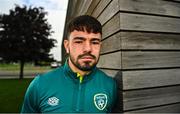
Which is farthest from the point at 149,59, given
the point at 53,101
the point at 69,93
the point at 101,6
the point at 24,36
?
the point at 24,36

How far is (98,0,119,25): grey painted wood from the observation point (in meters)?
2.26

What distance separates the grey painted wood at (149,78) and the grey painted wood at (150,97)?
0.05m

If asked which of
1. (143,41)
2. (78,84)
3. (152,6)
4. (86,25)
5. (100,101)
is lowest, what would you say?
(100,101)

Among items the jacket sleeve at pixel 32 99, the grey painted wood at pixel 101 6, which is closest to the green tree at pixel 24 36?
the grey painted wood at pixel 101 6

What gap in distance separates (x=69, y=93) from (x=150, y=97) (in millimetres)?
724

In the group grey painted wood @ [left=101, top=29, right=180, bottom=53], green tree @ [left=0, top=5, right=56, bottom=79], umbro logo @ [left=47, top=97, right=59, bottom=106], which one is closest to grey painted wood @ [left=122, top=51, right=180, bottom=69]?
grey painted wood @ [left=101, top=29, right=180, bottom=53]

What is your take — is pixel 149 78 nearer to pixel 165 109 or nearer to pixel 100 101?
pixel 165 109

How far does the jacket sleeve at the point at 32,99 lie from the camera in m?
2.05

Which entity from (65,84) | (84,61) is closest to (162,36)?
(84,61)

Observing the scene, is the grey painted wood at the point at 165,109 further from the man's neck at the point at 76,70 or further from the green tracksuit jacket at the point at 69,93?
the man's neck at the point at 76,70

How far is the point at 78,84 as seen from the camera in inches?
80.9

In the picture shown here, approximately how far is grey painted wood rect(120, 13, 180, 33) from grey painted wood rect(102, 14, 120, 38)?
0.22 feet

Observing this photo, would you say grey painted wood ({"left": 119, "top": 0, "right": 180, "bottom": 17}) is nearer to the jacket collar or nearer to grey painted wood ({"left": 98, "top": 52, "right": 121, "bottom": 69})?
grey painted wood ({"left": 98, "top": 52, "right": 121, "bottom": 69})

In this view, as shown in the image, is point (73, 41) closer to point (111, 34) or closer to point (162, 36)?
point (111, 34)
